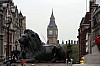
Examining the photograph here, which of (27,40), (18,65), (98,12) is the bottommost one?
(18,65)

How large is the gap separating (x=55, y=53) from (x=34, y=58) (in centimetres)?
214

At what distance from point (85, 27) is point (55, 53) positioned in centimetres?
9707

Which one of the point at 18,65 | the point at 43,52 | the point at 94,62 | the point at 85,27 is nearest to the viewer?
the point at 94,62

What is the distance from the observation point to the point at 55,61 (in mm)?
34312

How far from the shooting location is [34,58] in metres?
33.2

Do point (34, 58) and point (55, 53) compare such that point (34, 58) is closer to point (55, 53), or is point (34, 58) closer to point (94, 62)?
point (55, 53)

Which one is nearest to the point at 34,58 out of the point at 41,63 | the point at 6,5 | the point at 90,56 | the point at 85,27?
the point at 41,63

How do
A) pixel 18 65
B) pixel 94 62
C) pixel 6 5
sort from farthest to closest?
pixel 6 5, pixel 18 65, pixel 94 62

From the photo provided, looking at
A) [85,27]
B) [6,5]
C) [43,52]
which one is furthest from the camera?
[85,27]

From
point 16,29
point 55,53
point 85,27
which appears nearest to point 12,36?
point 16,29

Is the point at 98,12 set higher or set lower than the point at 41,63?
higher

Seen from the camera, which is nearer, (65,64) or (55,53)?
(65,64)

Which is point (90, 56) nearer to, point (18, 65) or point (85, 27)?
point (18, 65)

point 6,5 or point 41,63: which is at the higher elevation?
point 6,5
